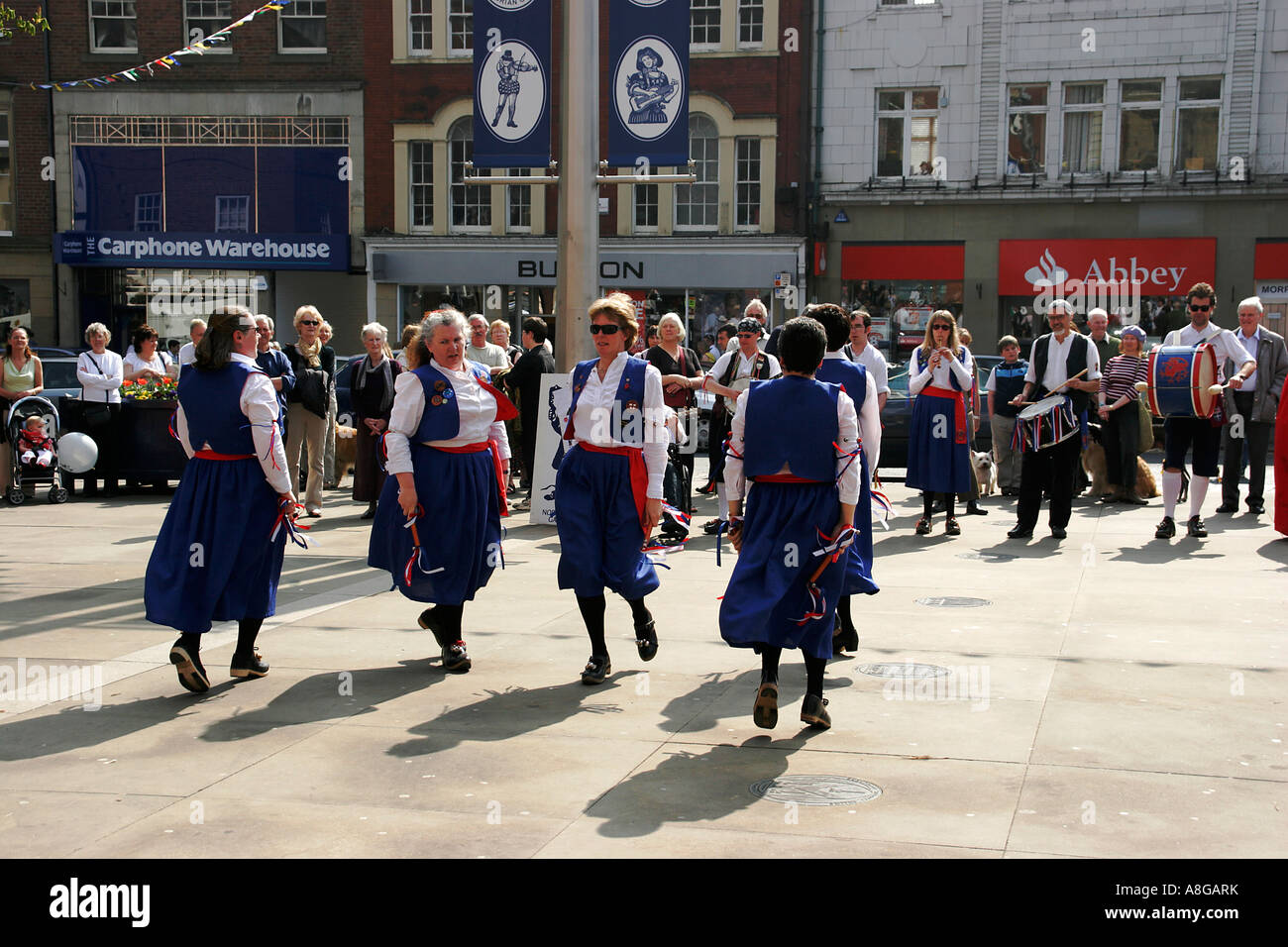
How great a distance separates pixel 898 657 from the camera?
716 centimetres

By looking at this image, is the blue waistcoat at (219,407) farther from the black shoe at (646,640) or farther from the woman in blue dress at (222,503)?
the black shoe at (646,640)

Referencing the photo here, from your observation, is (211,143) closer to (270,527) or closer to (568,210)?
(568,210)

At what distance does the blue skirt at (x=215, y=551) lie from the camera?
6434 mm

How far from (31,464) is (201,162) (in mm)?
17803

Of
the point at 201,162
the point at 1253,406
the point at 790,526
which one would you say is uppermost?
the point at 201,162

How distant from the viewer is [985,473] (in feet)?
48.5

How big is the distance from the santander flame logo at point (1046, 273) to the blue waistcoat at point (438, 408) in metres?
22.2

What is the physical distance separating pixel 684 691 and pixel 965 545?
536 centimetres

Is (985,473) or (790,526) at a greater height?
(790,526)

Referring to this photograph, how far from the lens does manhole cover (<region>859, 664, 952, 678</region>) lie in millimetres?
6754

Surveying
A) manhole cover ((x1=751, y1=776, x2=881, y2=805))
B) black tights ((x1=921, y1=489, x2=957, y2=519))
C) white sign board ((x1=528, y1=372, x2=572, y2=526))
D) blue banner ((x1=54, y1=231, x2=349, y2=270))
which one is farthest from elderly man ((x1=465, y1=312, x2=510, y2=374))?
blue banner ((x1=54, y1=231, x2=349, y2=270))

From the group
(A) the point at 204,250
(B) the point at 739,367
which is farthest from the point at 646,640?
(A) the point at 204,250

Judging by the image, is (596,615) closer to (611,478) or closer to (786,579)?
(611,478)
